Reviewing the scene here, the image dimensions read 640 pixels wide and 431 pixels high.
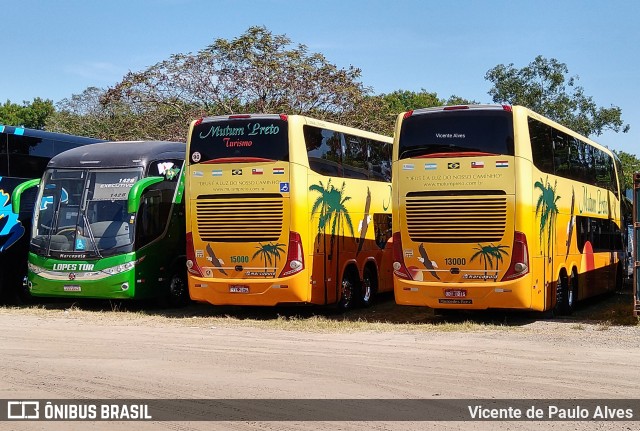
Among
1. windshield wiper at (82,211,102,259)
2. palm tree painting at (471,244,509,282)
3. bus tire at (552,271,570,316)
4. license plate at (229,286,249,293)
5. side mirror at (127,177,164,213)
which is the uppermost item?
side mirror at (127,177,164,213)

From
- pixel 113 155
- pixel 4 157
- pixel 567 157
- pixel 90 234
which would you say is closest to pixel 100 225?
pixel 90 234

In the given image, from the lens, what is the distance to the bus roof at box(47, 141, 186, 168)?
19.1m

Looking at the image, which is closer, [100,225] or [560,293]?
[560,293]

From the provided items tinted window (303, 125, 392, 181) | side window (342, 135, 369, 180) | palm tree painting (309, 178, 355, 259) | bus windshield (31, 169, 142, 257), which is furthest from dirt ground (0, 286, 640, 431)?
side window (342, 135, 369, 180)

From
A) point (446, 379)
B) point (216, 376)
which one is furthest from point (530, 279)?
point (216, 376)

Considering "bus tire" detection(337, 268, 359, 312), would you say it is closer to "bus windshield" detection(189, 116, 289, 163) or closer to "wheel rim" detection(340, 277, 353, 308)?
"wheel rim" detection(340, 277, 353, 308)

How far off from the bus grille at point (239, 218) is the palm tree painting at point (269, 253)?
0.43 ft

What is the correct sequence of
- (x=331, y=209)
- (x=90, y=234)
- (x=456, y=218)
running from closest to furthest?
1. (x=456, y=218)
2. (x=331, y=209)
3. (x=90, y=234)

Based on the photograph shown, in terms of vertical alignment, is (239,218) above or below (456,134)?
below

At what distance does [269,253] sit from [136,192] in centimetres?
320

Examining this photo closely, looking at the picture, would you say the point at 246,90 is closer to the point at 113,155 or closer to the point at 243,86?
the point at 243,86

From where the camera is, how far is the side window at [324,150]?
57.2 ft

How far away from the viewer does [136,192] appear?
18.3 meters

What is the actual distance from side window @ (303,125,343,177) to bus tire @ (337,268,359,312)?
2.17 m
